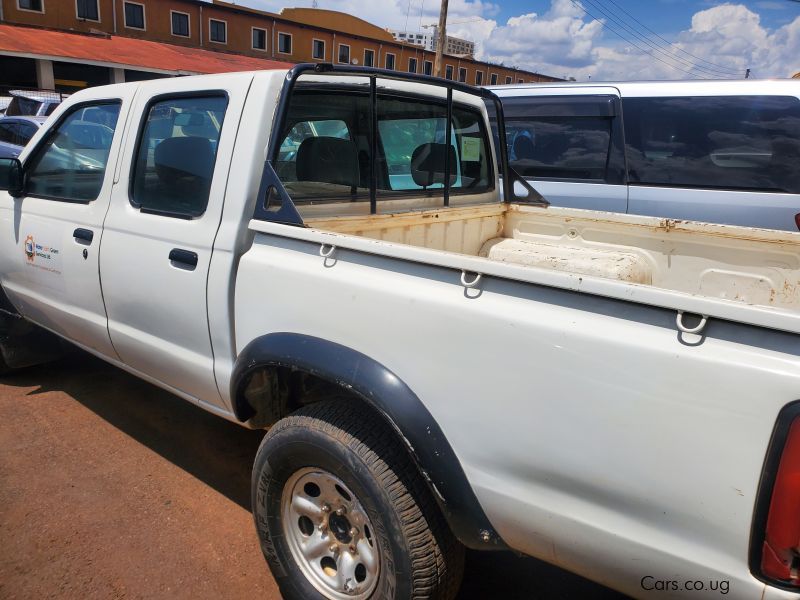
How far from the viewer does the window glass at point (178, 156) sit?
8.20 ft

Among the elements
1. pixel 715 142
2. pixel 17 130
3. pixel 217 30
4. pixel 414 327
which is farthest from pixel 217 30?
pixel 414 327

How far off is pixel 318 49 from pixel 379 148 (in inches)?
1653

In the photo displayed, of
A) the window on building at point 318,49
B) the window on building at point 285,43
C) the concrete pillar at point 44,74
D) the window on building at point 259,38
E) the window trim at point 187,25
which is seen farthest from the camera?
the window on building at point 318,49

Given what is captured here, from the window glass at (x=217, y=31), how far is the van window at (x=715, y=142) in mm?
37834

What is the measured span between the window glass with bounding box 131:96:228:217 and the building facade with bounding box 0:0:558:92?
27730mm

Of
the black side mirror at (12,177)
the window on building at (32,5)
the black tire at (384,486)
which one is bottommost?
the black tire at (384,486)

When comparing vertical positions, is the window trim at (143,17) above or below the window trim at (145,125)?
above

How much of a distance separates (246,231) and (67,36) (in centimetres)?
3118

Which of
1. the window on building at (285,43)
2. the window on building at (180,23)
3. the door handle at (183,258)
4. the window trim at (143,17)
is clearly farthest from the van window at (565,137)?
the window on building at (285,43)

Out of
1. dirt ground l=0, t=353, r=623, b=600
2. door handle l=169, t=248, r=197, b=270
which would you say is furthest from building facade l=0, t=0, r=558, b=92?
door handle l=169, t=248, r=197, b=270

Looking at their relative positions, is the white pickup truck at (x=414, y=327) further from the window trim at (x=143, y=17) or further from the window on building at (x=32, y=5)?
the window trim at (x=143, y=17)

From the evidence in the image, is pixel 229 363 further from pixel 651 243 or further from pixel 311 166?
pixel 651 243

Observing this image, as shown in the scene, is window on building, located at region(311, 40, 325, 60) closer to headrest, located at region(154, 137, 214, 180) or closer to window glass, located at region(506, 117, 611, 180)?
window glass, located at region(506, 117, 611, 180)

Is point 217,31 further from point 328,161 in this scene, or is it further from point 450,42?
point 450,42
